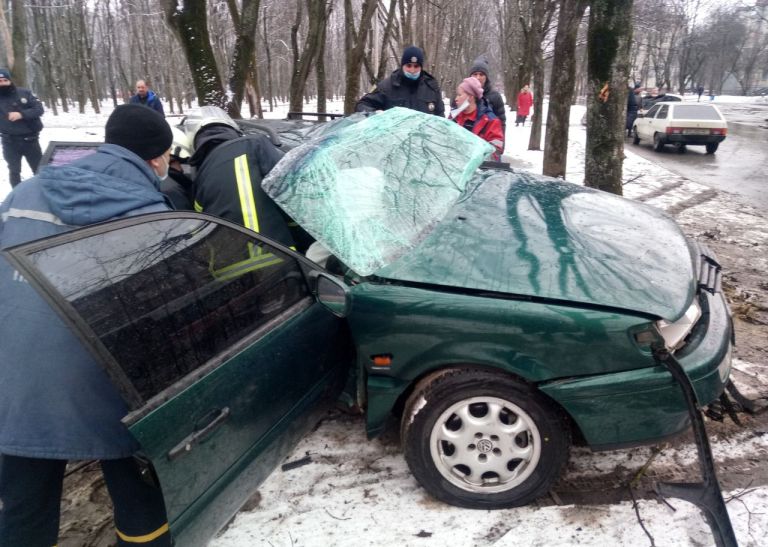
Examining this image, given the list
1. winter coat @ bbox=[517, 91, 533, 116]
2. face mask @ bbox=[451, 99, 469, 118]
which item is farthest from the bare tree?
winter coat @ bbox=[517, 91, 533, 116]

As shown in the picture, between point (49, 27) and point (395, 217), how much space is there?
3647cm

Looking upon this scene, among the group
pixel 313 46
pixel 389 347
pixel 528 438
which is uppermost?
pixel 313 46

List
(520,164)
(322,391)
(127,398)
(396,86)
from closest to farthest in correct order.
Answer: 1. (127,398)
2. (322,391)
3. (396,86)
4. (520,164)

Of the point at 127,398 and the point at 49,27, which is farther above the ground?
the point at 49,27

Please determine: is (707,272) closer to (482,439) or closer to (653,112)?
(482,439)

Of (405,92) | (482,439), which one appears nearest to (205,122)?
(482,439)

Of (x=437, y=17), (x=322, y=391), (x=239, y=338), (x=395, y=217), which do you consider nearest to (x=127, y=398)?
(x=239, y=338)

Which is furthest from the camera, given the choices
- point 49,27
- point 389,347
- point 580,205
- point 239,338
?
point 49,27

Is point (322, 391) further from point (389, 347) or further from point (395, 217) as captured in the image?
point (395, 217)

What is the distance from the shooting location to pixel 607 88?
5.44 metres

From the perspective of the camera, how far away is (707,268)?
8.95ft

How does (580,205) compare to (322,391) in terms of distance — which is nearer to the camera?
(322,391)

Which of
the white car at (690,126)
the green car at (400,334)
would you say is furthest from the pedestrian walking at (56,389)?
the white car at (690,126)

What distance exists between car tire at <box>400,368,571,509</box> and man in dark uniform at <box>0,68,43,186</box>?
308 inches
